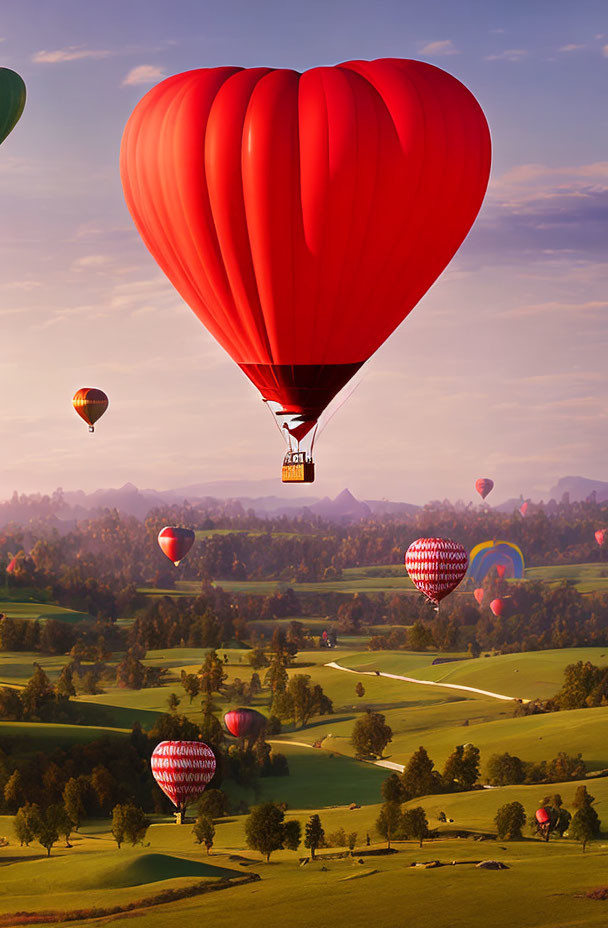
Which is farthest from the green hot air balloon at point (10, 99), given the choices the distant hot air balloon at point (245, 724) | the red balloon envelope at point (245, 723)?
the red balloon envelope at point (245, 723)

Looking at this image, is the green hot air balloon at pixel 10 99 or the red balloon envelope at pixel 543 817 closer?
the green hot air balloon at pixel 10 99

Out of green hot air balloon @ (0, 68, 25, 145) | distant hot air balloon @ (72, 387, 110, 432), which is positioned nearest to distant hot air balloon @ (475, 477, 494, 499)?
distant hot air balloon @ (72, 387, 110, 432)

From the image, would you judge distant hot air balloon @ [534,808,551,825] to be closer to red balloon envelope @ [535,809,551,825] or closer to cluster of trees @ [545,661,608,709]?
red balloon envelope @ [535,809,551,825]

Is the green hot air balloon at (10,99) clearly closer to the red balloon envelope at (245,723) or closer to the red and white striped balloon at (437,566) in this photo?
the red and white striped balloon at (437,566)

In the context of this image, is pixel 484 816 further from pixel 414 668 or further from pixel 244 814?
pixel 414 668

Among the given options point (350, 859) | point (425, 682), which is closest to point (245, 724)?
point (350, 859)

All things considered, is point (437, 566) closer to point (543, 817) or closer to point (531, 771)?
point (543, 817)
